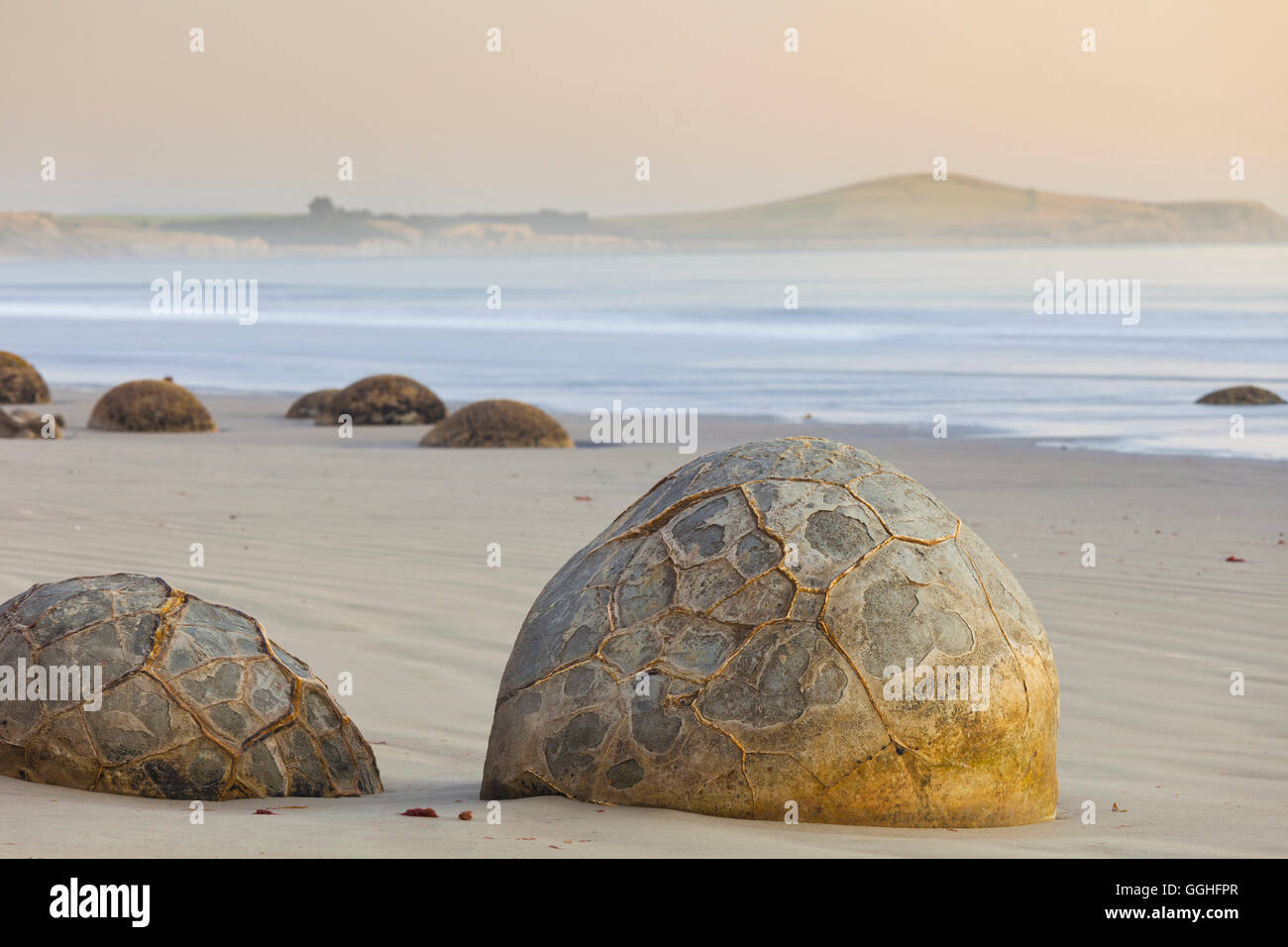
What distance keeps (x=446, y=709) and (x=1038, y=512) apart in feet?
24.8

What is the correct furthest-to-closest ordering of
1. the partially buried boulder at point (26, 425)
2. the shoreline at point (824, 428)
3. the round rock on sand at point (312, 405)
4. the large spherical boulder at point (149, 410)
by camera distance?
the round rock on sand at point (312, 405)
the large spherical boulder at point (149, 410)
the partially buried boulder at point (26, 425)
the shoreline at point (824, 428)

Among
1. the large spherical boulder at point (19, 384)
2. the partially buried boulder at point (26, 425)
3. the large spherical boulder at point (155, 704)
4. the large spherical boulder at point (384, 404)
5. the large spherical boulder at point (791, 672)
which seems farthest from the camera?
the large spherical boulder at point (19, 384)

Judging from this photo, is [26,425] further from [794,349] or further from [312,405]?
[794,349]

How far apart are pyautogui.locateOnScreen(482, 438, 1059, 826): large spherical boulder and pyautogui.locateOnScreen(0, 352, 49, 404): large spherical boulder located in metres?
20.6

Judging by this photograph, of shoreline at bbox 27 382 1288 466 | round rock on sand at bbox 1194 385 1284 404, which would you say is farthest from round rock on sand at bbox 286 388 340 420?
round rock on sand at bbox 1194 385 1284 404

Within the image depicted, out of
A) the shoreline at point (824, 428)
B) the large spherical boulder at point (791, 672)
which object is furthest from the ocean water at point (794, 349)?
the large spherical boulder at point (791, 672)

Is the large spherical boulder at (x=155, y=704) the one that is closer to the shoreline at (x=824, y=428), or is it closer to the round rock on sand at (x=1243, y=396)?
the shoreline at (x=824, y=428)

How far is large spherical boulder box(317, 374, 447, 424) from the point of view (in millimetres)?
20766

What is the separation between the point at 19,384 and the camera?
76.8 ft

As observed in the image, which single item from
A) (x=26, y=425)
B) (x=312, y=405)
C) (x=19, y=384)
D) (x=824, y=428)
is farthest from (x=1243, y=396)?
(x=19, y=384)

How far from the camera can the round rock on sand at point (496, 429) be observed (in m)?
17.9

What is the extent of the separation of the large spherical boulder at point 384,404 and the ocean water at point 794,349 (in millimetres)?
4447

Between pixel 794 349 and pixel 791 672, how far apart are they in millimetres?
36456
